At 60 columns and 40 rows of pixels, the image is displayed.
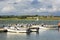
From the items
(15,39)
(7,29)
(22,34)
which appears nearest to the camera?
(15,39)

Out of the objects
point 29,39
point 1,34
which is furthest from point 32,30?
point 29,39

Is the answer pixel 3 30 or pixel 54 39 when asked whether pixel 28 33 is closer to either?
pixel 3 30

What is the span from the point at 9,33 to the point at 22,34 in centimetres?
532

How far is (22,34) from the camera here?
87.0m

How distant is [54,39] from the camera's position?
2965 inches

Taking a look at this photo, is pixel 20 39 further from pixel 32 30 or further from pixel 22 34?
pixel 32 30

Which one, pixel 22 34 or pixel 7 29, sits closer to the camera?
pixel 22 34

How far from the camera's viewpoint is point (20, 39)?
7388 centimetres

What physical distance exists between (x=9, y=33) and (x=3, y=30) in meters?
3.44

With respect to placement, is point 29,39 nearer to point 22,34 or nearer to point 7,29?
point 22,34

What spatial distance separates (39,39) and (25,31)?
45.7 ft

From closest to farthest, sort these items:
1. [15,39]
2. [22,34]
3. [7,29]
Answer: [15,39], [22,34], [7,29]

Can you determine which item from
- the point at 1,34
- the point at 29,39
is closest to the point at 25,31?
the point at 1,34

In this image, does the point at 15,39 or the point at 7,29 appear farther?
the point at 7,29
